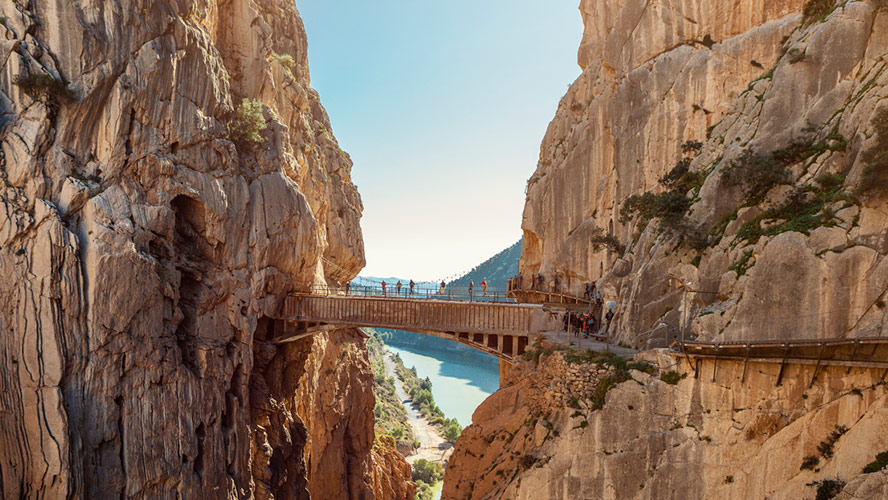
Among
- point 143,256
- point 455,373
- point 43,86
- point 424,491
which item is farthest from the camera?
point 455,373

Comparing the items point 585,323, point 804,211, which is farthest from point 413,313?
point 804,211

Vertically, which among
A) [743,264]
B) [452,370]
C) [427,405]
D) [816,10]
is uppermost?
[816,10]

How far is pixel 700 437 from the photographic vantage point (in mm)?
14680

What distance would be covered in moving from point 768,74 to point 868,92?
6136 mm

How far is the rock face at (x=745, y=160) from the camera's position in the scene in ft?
43.9

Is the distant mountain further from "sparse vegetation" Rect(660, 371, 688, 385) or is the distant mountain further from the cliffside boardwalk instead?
"sparse vegetation" Rect(660, 371, 688, 385)

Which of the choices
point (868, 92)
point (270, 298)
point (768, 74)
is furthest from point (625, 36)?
point (270, 298)

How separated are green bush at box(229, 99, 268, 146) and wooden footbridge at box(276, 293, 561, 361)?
967 centimetres

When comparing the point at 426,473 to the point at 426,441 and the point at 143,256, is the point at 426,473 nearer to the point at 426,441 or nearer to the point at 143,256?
the point at 426,441

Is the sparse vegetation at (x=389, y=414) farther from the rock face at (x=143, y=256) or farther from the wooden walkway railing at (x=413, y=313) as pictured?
the rock face at (x=143, y=256)

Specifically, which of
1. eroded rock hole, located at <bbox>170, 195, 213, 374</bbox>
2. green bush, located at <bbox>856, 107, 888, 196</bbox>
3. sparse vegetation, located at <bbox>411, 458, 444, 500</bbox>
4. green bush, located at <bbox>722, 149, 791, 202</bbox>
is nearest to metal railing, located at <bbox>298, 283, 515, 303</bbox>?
eroded rock hole, located at <bbox>170, 195, 213, 374</bbox>

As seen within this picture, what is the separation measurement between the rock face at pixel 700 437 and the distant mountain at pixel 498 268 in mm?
123426

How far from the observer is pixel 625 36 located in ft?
104

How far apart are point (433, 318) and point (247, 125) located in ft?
52.1
